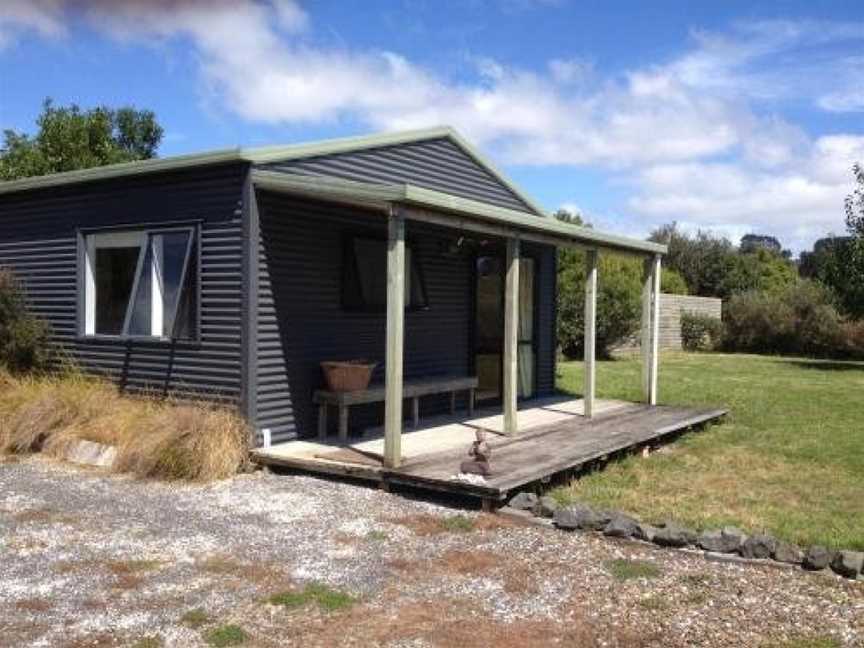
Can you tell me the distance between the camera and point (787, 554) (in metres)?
5.03

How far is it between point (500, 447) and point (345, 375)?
66.7 inches

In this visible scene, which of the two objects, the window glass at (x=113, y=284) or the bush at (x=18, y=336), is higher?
the window glass at (x=113, y=284)

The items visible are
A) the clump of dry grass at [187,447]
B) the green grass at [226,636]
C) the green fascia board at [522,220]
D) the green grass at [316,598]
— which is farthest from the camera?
the clump of dry grass at [187,447]

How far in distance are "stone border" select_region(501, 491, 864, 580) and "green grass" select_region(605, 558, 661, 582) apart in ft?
1.32

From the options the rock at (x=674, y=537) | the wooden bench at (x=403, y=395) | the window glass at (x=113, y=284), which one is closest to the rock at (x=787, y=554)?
the rock at (x=674, y=537)

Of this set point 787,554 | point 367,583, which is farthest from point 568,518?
point 367,583

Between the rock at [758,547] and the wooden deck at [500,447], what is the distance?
5.67 ft

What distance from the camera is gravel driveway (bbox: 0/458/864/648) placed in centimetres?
401

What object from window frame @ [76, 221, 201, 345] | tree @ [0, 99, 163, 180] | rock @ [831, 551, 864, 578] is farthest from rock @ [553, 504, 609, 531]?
tree @ [0, 99, 163, 180]

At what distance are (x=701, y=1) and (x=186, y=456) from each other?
27.2ft

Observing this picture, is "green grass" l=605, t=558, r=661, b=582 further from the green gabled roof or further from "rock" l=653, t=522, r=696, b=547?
the green gabled roof

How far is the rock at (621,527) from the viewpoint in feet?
18.1

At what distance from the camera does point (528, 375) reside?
12.2 meters

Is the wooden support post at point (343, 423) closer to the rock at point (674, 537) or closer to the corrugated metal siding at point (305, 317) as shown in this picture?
the corrugated metal siding at point (305, 317)
